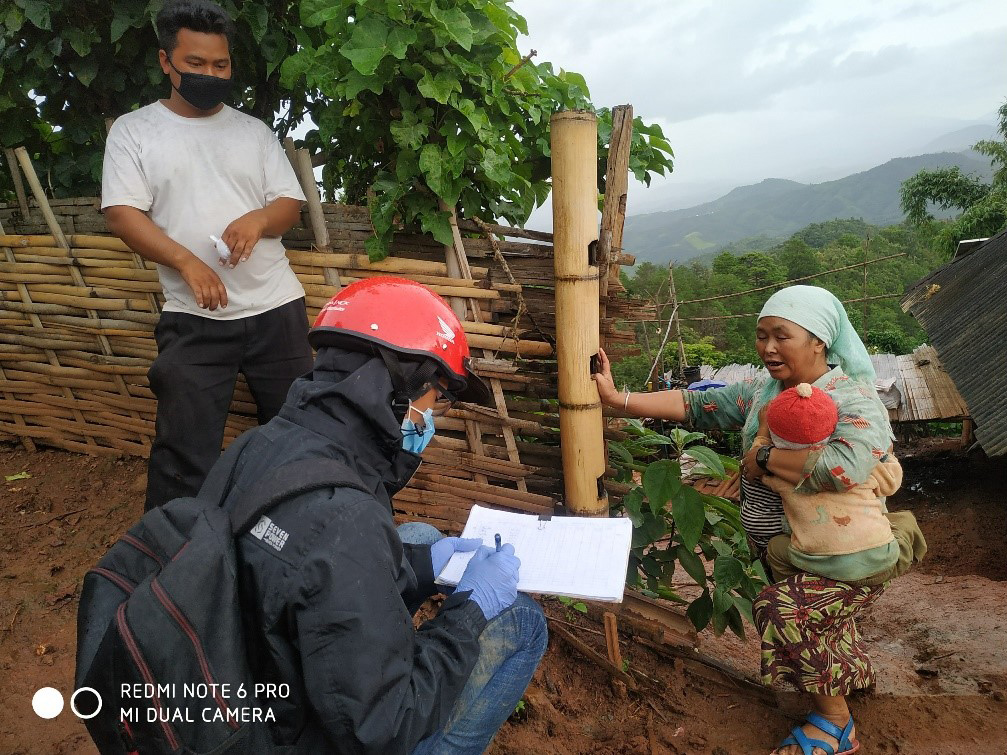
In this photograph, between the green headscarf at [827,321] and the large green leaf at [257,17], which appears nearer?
the green headscarf at [827,321]

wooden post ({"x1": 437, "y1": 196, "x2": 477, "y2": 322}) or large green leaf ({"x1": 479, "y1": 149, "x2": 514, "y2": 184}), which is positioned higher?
large green leaf ({"x1": 479, "y1": 149, "x2": 514, "y2": 184})

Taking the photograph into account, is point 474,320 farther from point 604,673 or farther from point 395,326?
point 604,673

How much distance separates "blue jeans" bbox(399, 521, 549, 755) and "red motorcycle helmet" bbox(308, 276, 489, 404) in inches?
27.5

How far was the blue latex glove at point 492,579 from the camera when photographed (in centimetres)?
195

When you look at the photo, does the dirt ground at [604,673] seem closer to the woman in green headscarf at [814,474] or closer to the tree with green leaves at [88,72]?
the woman in green headscarf at [814,474]

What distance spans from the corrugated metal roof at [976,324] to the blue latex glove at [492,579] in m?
6.37

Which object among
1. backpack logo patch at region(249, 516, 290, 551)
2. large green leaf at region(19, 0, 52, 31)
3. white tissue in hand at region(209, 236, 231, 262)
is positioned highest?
large green leaf at region(19, 0, 52, 31)

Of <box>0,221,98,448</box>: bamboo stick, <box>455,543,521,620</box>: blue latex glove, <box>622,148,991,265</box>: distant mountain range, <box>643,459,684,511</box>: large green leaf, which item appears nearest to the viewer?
<box>455,543,521,620</box>: blue latex glove

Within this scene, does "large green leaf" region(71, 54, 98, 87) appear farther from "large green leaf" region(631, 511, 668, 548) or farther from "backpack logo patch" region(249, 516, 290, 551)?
"large green leaf" region(631, 511, 668, 548)

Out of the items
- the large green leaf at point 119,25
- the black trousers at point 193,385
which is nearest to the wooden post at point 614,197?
the black trousers at point 193,385

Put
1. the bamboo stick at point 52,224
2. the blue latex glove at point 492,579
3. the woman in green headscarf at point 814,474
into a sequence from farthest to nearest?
the bamboo stick at point 52,224 → the woman in green headscarf at point 814,474 → the blue latex glove at point 492,579

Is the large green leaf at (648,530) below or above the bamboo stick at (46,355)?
below

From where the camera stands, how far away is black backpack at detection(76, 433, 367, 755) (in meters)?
1.39

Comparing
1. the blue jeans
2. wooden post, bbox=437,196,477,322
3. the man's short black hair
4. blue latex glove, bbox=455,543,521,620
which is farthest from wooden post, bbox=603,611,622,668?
the man's short black hair
